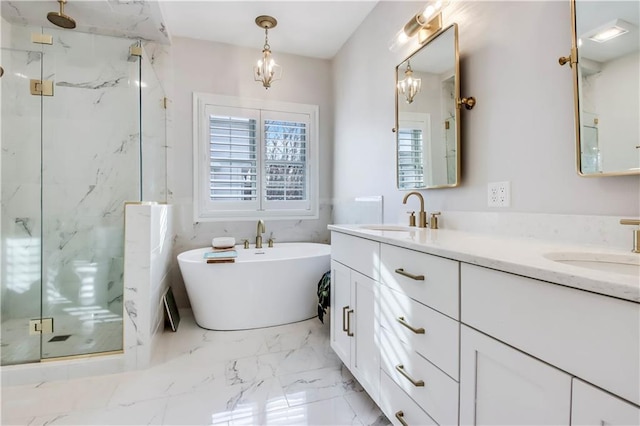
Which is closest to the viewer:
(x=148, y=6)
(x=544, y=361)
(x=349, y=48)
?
(x=544, y=361)

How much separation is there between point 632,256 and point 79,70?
11.0 ft

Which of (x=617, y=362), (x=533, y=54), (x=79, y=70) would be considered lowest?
(x=617, y=362)

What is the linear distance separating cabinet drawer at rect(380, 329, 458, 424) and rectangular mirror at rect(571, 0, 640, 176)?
84 cm

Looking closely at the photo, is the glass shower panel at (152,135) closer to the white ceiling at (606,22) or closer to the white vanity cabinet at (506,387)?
the white vanity cabinet at (506,387)

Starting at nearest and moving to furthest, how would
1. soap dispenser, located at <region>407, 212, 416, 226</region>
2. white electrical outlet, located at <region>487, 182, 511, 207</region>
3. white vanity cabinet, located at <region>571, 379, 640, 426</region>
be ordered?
white vanity cabinet, located at <region>571, 379, 640, 426</region>, white electrical outlet, located at <region>487, 182, 511, 207</region>, soap dispenser, located at <region>407, 212, 416, 226</region>

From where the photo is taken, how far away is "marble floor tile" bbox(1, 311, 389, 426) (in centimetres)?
142

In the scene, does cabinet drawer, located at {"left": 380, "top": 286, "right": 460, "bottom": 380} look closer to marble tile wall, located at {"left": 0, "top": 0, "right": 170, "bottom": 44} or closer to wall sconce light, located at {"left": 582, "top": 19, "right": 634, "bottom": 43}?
wall sconce light, located at {"left": 582, "top": 19, "right": 634, "bottom": 43}

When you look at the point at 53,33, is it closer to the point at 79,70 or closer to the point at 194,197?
the point at 79,70

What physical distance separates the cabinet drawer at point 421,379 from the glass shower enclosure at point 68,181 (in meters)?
1.74

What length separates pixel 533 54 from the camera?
3.94 ft

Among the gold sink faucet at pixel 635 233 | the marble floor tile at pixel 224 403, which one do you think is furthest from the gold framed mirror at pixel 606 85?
the marble floor tile at pixel 224 403

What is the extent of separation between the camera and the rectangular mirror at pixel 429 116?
1586 mm

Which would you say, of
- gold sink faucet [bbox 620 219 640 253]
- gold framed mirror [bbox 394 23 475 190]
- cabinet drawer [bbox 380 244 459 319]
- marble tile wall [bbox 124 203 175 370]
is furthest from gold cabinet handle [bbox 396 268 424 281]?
marble tile wall [bbox 124 203 175 370]

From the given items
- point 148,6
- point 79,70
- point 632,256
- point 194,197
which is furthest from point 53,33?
point 632,256
